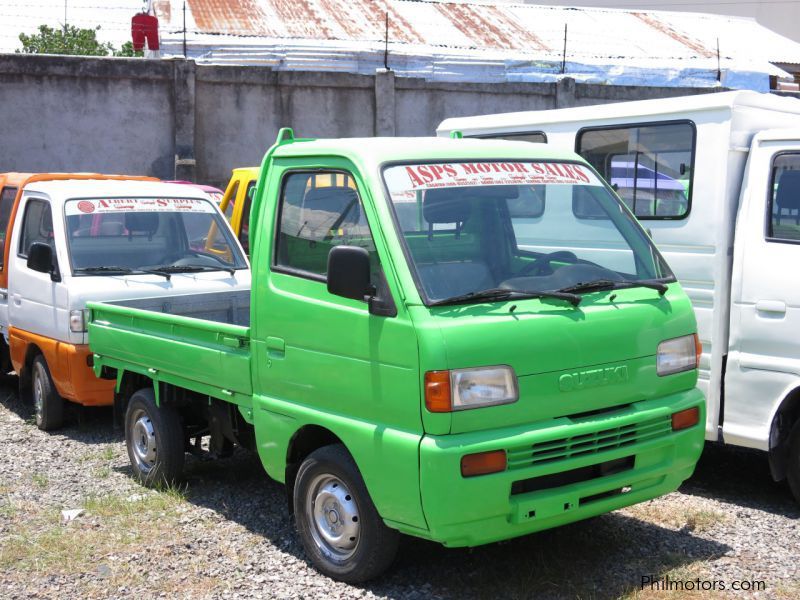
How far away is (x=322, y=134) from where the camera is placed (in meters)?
17.2

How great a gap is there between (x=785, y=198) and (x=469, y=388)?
8.72 feet

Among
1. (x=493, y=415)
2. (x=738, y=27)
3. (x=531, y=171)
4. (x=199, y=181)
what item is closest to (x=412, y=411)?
(x=493, y=415)

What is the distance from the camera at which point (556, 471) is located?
13.1ft

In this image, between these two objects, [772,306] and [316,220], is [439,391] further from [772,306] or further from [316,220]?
[772,306]

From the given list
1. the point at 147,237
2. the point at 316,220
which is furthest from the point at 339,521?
the point at 147,237

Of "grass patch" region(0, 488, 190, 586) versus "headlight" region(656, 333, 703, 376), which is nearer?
"headlight" region(656, 333, 703, 376)

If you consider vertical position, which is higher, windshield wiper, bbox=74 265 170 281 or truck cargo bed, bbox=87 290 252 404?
windshield wiper, bbox=74 265 170 281

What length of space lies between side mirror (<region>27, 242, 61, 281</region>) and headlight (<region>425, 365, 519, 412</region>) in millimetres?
4501

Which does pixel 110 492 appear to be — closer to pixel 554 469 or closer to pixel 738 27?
pixel 554 469

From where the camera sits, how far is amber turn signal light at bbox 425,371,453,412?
3797 mm

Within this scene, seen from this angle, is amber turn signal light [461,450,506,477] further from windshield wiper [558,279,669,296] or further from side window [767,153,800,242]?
side window [767,153,800,242]

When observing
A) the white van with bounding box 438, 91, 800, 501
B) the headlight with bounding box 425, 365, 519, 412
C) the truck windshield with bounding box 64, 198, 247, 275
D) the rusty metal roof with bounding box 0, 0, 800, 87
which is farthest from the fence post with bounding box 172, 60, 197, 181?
the headlight with bounding box 425, 365, 519, 412

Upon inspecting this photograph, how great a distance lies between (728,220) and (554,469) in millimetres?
2381

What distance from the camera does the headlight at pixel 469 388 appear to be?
3.80 meters
